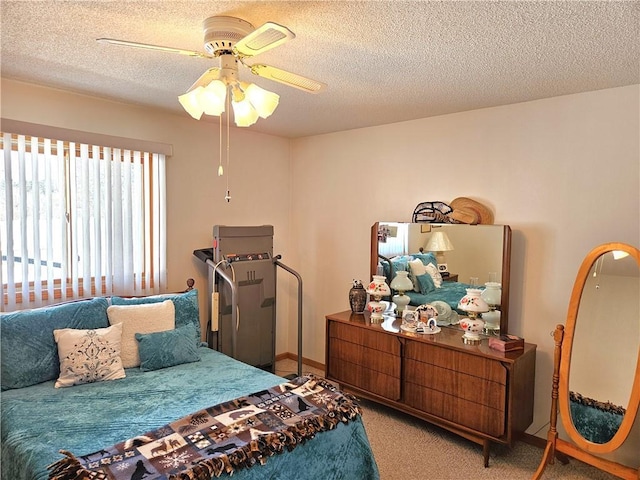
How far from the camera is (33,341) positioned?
255 centimetres

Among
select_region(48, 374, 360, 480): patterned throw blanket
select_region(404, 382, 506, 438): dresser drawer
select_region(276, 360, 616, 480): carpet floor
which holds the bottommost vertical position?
select_region(276, 360, 616, 480): carpet floor

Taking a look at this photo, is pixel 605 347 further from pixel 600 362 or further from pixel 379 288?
pixel 379 288

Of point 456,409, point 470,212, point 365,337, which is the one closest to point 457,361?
point 456,409

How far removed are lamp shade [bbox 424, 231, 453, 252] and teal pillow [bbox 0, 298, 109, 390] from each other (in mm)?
2536

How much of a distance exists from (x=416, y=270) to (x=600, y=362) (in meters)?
1.42

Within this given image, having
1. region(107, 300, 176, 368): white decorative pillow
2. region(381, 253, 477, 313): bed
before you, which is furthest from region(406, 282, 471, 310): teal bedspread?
region(107, 300, 176, 368): white decorative pillow

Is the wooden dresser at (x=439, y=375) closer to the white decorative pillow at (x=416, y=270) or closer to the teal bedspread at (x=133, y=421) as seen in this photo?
the white decorative pillow at (x=416, y=270)

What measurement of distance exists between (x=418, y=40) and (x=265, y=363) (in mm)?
3048

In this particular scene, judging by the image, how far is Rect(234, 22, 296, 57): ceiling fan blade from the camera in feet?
4.58

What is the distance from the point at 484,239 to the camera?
3.12m

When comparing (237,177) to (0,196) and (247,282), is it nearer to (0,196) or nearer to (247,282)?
(247,282)

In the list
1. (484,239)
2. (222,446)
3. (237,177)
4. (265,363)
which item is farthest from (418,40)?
(265,363)

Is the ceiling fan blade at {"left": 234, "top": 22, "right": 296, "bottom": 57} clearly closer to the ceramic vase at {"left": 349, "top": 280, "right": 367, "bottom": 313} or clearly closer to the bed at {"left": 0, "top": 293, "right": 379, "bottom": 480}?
the bed at {"left": 0, "top": 293, "right": 379, "bottom": 480}

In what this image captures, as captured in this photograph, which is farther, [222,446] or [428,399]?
[428,399]
